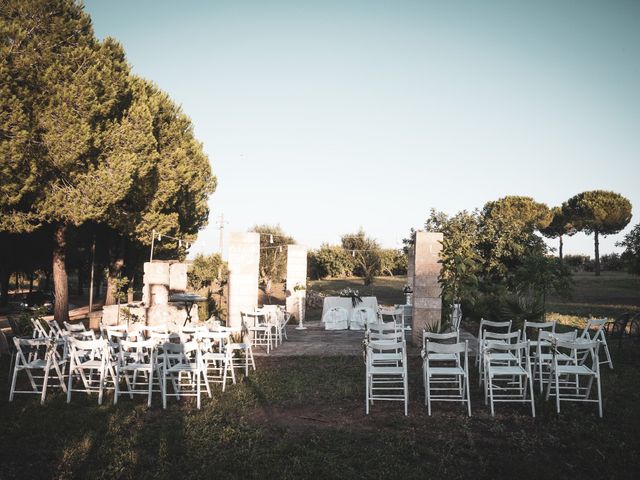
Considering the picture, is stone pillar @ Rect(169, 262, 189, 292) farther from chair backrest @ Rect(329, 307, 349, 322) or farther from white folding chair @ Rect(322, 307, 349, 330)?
chair backrest @ Rect(329, 307, 349, 322)

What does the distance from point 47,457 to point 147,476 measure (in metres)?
1.18

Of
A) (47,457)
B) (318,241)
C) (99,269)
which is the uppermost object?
(318,241)

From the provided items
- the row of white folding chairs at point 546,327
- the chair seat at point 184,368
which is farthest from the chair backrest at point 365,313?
the chair seat at point 184,368

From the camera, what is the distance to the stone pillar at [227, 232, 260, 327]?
1120cm

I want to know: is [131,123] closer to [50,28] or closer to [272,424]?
[50,28]

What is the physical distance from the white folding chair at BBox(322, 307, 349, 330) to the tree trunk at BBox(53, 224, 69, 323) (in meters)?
7.88

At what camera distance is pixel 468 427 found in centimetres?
483

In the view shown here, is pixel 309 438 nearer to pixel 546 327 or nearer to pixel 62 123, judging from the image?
pixel 546 327

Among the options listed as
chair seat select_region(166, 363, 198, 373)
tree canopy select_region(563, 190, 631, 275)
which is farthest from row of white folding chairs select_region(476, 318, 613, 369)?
tree canopy select_region(563, 190, 631, 275)

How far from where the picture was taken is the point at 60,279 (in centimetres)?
1350

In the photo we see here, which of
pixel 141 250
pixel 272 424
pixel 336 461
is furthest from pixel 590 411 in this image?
pixel 141 250

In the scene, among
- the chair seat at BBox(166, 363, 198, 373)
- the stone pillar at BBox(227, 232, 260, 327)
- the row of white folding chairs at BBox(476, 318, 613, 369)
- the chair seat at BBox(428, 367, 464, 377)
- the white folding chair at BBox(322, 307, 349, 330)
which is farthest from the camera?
the white folding chair at BBox(322, 307, 349, 330)

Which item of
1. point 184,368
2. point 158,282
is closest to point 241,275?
point 158,282

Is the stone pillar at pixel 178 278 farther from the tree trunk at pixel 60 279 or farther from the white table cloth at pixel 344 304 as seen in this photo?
the white table cloth at pixel 344 304
